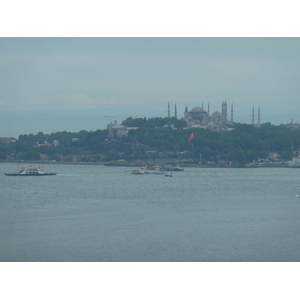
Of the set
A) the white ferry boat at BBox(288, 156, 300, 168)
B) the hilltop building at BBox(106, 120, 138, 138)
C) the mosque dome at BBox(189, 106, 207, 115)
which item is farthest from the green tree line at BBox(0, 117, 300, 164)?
the mosque dome at BBox(189, 106, 207, 115)

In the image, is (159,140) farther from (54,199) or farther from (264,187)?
(54,199)

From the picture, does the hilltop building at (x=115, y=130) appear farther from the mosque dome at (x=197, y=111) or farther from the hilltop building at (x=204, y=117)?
the mosque dome at (x=197, y=111)

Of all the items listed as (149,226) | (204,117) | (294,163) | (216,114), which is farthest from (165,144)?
(149,226)

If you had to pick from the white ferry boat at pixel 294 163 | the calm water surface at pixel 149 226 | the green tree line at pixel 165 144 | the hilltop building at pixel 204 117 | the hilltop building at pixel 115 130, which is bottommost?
the calm water surface at pixel 149 226

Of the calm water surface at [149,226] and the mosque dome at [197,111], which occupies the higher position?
the mosque dome at [197,111]

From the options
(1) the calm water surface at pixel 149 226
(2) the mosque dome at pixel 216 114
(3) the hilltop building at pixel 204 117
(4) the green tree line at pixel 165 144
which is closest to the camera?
(1) the calm water surface at pixel 149 226

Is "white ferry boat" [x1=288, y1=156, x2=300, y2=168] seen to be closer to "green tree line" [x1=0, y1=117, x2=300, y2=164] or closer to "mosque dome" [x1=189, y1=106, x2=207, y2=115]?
"green tree line" [x1=0, y1=117, x2=300, y2=164]

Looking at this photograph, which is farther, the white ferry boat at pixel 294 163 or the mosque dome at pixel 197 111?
the mosque dome at pixel 197 111

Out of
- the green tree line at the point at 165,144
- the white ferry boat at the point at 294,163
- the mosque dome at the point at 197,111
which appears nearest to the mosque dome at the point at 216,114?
the mosque dome at the point at 197,111
